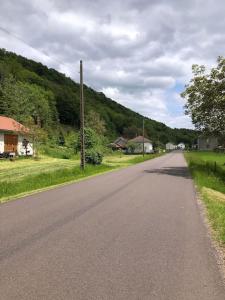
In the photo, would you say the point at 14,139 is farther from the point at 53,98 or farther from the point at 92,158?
the point at 53,98

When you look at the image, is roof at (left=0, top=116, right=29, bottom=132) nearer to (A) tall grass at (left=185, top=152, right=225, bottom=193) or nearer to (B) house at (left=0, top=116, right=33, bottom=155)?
(B) house at (left=0, top=116, right=33, bottom=155)

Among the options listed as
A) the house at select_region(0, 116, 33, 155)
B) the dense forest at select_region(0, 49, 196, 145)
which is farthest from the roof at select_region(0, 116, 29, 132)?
the dense forest at select_region(0, 49, 196, 145)

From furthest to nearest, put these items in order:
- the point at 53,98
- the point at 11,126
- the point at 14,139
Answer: the point at 53,98 < the point at 11,126 < the point at 14,139

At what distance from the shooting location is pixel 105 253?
7156mm

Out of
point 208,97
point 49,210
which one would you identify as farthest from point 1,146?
point 49,210

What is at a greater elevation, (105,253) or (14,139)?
(14,139)

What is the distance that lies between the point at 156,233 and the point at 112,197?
22.7 ft

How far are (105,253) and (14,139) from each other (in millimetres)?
48064

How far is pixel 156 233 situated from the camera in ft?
29.7

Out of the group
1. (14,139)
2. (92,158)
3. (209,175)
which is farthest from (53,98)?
(209,175)

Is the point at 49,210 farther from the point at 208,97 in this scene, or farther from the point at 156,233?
the point at 208,97

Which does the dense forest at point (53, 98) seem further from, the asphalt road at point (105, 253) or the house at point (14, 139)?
the asphalt road at point (105, 253)

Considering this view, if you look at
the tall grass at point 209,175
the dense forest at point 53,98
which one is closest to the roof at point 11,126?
the tall grass at point 209,175

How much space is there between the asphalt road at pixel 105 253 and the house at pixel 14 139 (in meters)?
38.9
